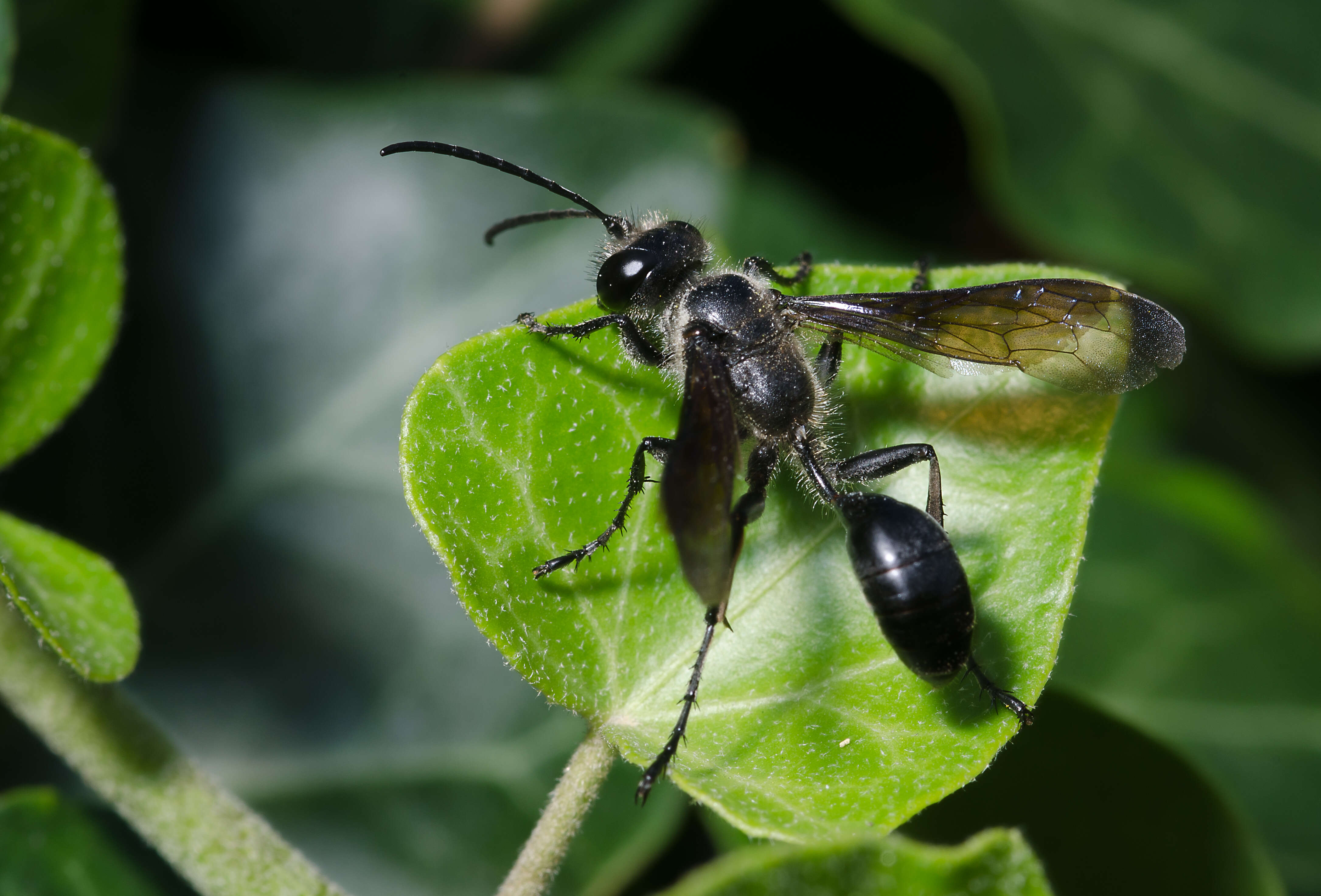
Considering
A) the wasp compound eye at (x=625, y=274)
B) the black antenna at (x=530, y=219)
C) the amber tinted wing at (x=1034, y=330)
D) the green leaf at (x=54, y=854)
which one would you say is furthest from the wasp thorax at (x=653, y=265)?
the green leaf at (x=54, y=854)

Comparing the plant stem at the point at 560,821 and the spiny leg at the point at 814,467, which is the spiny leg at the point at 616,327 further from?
the plant stem at the point at 560,821

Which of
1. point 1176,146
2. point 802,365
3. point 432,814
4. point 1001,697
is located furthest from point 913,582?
point 1176,146

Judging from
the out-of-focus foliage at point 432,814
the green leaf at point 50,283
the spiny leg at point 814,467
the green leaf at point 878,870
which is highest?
the green leaf at point 50,283

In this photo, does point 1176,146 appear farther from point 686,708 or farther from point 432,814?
point 432,814

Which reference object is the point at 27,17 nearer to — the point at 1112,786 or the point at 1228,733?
the point at 1112,786

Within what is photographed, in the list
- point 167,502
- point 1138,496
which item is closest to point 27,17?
point 167,502

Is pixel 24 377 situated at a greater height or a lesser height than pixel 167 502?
greater
